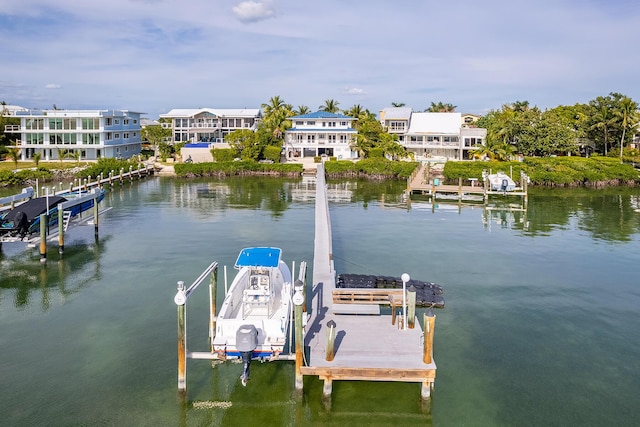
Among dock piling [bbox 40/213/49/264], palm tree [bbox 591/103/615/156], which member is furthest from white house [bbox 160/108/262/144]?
dock piling [bbox 40/213/49/264]

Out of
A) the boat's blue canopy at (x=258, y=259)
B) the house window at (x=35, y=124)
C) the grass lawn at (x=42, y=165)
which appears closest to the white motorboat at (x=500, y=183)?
the boat's blue canopy at (x=258, y=259)

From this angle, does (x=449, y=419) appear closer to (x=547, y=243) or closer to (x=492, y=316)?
(x=492, y=316)

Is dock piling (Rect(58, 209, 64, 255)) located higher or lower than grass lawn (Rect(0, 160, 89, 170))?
lower

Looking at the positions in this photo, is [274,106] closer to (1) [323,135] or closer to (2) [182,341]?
(1) [323,135]

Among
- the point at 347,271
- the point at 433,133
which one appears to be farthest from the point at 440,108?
the point at 347,271

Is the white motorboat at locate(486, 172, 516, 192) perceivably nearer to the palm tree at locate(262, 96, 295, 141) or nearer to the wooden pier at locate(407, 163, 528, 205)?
the wooden pier at locate(407, 163, 528, 205)

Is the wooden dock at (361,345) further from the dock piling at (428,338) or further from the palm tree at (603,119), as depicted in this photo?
the palm tree at (603,119)
